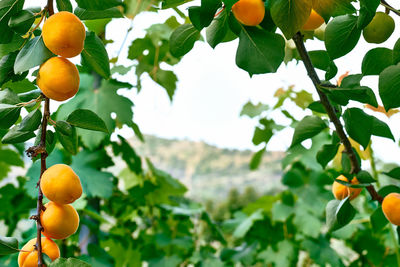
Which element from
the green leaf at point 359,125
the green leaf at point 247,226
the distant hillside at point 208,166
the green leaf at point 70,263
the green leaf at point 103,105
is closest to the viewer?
the green leaf at point 70,263

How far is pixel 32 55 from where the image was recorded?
27cm

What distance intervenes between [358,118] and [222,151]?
2.00 metres

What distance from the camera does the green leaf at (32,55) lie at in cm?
26

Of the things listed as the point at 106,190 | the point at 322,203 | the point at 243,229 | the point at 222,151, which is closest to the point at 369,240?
the point at 322,203

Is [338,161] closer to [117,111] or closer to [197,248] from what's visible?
[117,111]

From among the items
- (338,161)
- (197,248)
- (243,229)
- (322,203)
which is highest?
(338,161)

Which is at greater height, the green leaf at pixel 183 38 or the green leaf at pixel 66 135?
the green leaf at pixel 183 38

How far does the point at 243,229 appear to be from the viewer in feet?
3.34

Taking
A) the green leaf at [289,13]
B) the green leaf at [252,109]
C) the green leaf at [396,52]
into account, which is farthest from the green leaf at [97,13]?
the green leaf at [252,109]

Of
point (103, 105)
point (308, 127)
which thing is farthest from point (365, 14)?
point (103, 105)

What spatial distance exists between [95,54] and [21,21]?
0.06 meters

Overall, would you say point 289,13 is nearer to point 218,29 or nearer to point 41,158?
point 218,29

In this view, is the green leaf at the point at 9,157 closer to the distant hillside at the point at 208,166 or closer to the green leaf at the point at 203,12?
the green leaf at the point at 203,12

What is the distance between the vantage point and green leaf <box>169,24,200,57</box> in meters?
0.35
